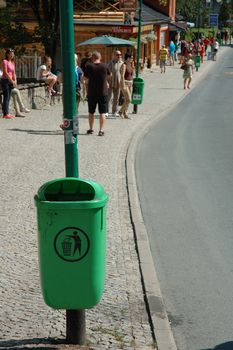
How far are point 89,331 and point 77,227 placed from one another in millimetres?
988

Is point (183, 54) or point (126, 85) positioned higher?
point (126, 85)

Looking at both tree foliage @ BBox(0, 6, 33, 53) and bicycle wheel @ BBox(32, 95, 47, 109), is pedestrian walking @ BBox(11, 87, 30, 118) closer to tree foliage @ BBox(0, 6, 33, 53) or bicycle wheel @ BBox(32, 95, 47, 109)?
bicycle wheel @ BBox(32, 95, 47, 109)

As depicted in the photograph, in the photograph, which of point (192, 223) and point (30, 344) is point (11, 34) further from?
point (30, 344)

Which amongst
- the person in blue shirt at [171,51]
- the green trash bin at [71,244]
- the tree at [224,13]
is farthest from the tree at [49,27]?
the tree at [224,13]

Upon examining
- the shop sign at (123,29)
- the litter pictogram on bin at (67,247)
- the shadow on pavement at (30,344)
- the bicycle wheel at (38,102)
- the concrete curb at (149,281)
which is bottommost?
the shop sign at (123,29)

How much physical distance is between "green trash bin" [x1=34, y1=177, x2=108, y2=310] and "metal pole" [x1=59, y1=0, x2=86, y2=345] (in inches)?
6.6

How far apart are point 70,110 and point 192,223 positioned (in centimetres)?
398

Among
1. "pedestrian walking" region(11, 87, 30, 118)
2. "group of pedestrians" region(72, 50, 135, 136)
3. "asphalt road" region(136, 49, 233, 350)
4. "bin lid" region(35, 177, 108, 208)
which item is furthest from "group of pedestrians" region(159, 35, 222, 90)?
"bin lid" region(35, 177, 108, 208)

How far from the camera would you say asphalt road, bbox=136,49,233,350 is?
5.91 meters

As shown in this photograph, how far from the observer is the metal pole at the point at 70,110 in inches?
197

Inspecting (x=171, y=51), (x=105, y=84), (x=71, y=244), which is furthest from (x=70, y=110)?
(x=171, y=51)

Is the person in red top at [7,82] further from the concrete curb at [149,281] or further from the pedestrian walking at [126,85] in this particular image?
the concrete curb at [149,281]

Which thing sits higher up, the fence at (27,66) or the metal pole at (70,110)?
the metal pole at (70,110)

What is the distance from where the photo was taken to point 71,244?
477 cm
